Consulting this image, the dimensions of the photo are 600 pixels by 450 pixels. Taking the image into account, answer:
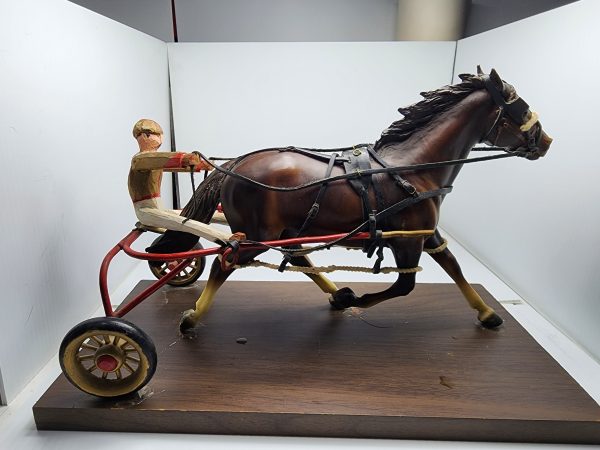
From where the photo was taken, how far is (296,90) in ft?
12.2

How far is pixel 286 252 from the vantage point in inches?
77.5

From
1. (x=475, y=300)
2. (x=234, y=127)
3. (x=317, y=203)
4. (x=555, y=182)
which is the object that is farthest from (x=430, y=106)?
(x=234, y=127)

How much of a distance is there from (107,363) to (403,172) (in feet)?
4.64

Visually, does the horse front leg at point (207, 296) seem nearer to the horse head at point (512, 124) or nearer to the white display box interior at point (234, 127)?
the white display box interior at point (234, 127)

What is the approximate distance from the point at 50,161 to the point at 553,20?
275cm

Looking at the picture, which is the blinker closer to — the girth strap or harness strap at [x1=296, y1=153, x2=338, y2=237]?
the girth strap

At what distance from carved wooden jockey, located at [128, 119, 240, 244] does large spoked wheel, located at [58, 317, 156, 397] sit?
47cm

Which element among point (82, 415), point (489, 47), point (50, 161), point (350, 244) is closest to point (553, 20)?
point (489, 47)

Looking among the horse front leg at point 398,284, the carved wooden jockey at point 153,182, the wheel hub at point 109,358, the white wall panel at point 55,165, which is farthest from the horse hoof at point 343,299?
the white wall panel at point 55,165

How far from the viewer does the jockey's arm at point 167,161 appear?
5.98 feet

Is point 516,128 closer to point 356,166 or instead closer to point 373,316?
point 356,166

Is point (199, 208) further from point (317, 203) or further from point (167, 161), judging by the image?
point (317, 203)

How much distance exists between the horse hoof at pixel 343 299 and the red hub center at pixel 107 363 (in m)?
1.14

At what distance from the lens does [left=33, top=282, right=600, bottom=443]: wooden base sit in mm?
1706
